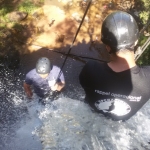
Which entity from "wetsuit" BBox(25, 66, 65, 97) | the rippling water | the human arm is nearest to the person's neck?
the rippling water

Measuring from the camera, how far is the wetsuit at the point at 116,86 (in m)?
2.32

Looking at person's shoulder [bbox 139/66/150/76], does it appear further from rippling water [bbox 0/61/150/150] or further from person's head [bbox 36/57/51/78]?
person's head [bbox 36/57/51/78]

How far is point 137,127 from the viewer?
3533 mm

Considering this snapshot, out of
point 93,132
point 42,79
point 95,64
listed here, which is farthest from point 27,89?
point 95,64

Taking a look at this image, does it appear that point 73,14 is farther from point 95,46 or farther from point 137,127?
point 137,127

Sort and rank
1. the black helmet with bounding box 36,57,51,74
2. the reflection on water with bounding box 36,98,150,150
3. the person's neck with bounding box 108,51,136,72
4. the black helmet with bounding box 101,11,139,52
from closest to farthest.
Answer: the person's neck with bounding box 108,51,136,72
the black helmet with bounding box 101,11,139,52
the reflection on water with bounding box 36,98,150,150
the black helmet with bounding box 36,57,51,74

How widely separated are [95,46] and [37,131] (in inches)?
150

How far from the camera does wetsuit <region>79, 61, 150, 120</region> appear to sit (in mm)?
2318

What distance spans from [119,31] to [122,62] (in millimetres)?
397

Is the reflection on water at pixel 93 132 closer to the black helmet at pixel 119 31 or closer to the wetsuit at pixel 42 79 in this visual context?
the wetsuit at pixel 42 79

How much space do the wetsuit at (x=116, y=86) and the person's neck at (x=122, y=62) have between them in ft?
0.12

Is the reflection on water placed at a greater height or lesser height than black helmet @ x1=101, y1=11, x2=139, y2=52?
lesser

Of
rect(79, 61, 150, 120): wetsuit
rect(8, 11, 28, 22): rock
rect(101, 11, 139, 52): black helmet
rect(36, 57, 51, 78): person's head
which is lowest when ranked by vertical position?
rect(8, 11, 28, 22): rock

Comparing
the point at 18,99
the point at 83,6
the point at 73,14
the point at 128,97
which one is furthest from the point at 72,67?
the point at 128,97
